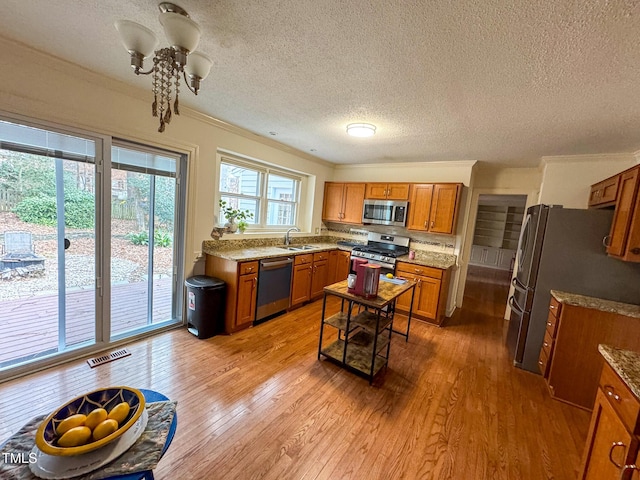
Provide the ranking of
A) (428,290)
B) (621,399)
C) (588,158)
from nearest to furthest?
(621,399) < (588,158) < (428,290)

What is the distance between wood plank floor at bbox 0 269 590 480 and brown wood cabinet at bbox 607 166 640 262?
4.49 ft

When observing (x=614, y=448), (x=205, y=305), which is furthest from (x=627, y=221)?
(x=205, y=305)

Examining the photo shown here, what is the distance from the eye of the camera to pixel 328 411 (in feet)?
6.55

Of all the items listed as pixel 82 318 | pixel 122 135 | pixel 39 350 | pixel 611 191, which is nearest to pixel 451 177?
pixel 611 191

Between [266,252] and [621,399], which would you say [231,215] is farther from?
[621,399]

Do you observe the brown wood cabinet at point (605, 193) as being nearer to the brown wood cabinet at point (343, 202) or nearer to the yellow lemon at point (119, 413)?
the brown wood cabinet at point (343, 202)

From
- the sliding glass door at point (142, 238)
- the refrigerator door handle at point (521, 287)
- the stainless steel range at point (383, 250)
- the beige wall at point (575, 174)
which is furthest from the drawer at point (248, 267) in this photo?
the beige wall at point (575, 174)

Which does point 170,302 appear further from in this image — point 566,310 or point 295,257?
point 566,310

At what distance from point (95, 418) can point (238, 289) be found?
1996mm

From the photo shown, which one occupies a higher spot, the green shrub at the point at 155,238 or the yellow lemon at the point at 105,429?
the green shrub at the point at 155,238

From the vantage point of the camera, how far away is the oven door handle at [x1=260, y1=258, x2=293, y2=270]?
10.6 ft

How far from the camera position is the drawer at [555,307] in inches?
93.0

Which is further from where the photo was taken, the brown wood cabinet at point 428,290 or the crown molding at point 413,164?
the crown molding at point 413,164

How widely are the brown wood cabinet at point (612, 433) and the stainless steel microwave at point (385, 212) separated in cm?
303
